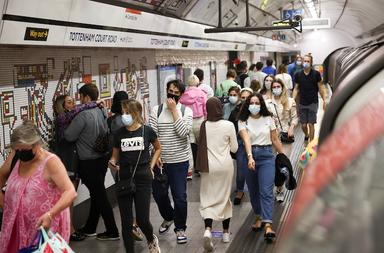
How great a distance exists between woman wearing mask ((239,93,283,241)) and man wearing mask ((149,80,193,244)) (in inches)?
25.4

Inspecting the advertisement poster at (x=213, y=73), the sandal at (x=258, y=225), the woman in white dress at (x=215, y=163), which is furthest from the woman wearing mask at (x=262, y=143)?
the advertisement poster at (x=213, y=73)

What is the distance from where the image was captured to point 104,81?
8023 millimetres

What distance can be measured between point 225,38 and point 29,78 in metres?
9.07

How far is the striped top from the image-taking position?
229 inches

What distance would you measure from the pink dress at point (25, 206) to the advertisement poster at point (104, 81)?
4.23 m

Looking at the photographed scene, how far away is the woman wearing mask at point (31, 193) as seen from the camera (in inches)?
143

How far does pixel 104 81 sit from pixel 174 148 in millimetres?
2579

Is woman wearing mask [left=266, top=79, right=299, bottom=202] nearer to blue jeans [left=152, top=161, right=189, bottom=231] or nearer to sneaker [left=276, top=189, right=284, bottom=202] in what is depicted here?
sneaker [left=276, top=189, right=284, bottom=202]

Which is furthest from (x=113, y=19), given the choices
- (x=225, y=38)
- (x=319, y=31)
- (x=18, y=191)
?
(x=319, y=31)

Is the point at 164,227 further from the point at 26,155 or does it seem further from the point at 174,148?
the point at 26,155

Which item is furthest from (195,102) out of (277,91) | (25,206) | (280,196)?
(25,206)

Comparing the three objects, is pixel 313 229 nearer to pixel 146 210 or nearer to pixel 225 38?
pixel 146 210

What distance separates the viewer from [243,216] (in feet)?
22.9

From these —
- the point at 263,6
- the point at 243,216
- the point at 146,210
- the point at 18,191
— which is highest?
the point at 263,6
